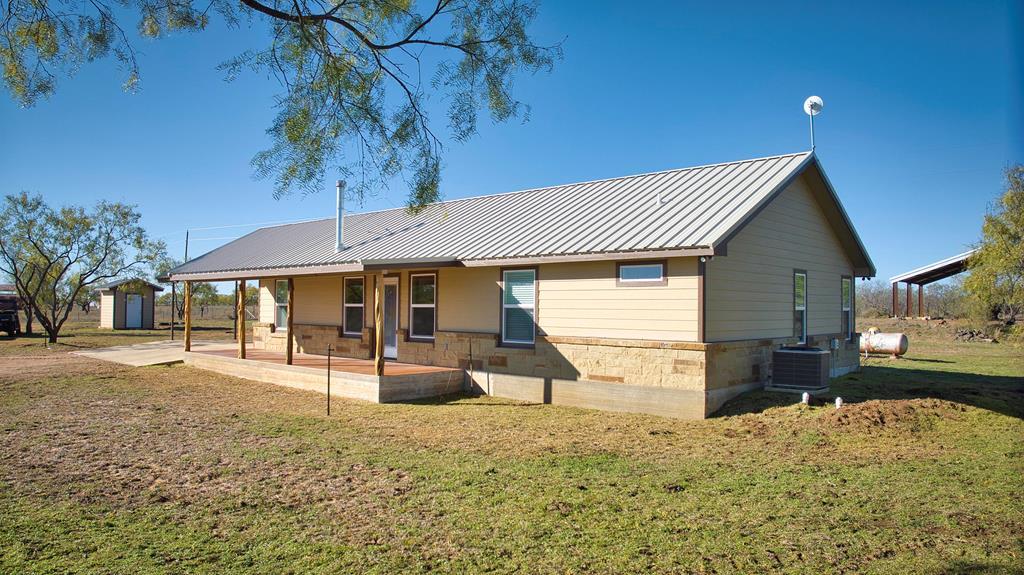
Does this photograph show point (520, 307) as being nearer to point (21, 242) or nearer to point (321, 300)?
point (321, 300)

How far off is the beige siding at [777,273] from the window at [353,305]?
30.7ft

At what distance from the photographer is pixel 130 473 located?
693 centimetres

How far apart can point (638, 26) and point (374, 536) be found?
951 centimetres

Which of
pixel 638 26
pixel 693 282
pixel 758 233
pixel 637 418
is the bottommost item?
pixel 637 418

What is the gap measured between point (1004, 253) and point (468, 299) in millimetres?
20360

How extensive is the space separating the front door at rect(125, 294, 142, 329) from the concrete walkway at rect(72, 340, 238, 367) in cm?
1688

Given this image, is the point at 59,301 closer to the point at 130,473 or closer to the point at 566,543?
the point at 130,473

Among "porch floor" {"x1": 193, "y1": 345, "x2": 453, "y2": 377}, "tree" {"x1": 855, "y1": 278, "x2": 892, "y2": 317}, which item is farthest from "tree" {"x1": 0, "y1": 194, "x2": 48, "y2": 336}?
"tree" {"x1": 855, "y1": 278, "x2": 892, "y2": 317}

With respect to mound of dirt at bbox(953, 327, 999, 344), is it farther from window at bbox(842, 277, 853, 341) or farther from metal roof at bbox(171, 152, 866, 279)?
metal roof at bbox(171, 152, 866, 279)

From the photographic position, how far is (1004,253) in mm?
22938

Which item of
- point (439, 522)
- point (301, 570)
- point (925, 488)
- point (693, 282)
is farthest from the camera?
point (693, 282)

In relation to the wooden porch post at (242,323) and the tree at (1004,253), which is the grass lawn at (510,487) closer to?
the wooden porch post at (242,323)

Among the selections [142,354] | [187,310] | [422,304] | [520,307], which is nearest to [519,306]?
[520,307]

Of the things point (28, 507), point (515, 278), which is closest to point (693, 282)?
point (515, 278)
